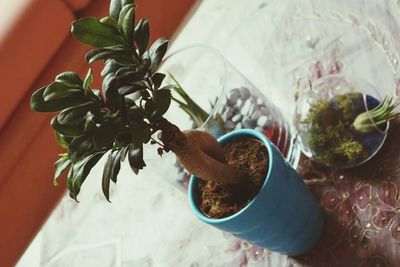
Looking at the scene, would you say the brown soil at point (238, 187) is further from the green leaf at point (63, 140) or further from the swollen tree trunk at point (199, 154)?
the green leaf at point (63, 140)

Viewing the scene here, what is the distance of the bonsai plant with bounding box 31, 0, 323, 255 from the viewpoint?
0.59m

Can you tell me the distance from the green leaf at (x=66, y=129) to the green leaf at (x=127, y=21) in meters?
0.12

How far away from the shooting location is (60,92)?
58 cm

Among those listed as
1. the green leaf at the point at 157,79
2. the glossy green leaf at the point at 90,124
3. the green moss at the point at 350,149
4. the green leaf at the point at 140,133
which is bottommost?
the green moss at the point at 350,149

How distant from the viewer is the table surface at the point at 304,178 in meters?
0.79

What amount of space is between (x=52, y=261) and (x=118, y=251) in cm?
15

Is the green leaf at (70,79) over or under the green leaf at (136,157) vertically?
over

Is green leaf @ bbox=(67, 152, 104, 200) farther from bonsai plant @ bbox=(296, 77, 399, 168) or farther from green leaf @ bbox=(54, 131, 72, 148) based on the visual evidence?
bonsai plant @ bbox=(296, 77, 399, 168)

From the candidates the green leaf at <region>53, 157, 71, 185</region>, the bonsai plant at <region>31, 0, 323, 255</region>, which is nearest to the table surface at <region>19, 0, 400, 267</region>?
the bonsai plant at <region>31, 0, 323, 255</region>

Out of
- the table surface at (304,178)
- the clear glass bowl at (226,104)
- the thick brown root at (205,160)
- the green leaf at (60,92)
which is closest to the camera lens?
the green leaf at (60,92)

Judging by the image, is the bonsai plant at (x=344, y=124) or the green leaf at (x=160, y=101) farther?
the bonsai plant at (x=344, y=124)

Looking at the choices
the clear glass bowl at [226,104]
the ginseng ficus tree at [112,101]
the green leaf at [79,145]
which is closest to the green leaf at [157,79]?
the ginseng ficus tree at [112,101]

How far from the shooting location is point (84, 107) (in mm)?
589

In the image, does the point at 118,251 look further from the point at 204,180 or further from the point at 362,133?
the point at 362,133
